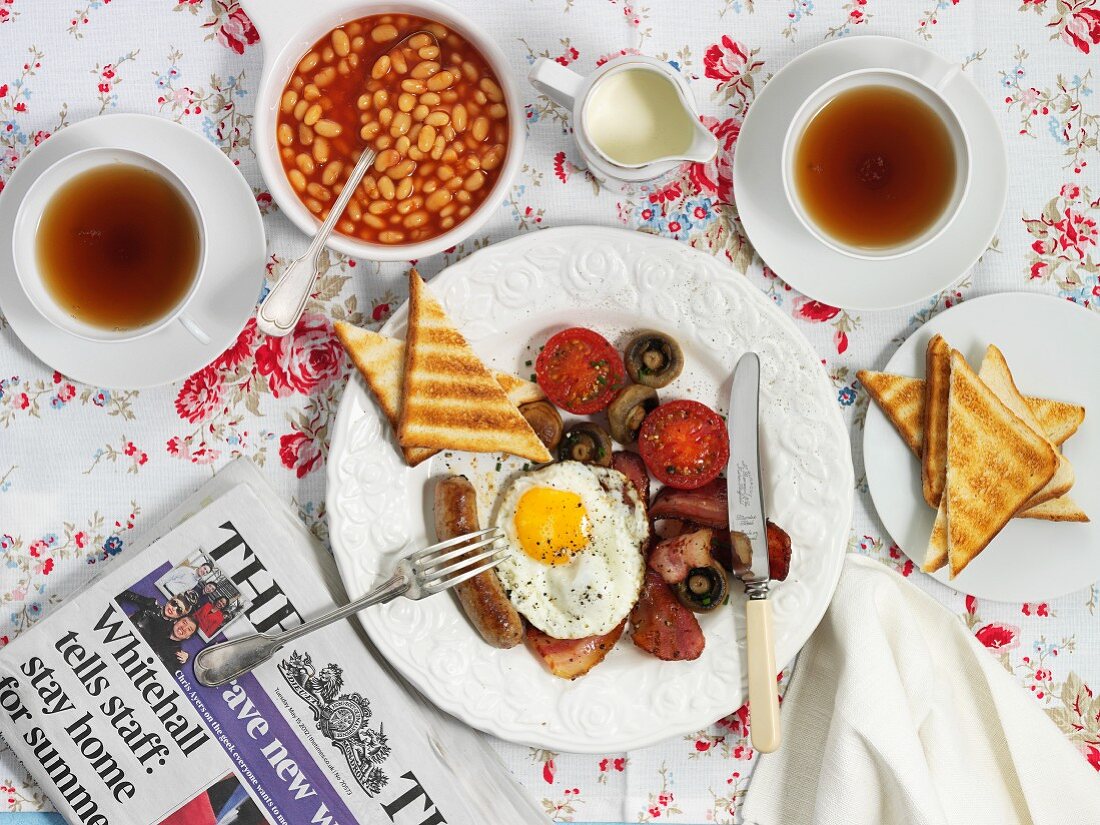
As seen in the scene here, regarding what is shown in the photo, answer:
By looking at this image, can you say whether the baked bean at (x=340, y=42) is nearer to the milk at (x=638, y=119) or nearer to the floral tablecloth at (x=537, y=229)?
the floral tablecloth at (x=537, y=229)

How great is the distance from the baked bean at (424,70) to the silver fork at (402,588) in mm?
939

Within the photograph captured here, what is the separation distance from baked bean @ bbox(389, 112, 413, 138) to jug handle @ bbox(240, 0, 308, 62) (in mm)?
253

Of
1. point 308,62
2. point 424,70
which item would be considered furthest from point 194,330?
point 424,70

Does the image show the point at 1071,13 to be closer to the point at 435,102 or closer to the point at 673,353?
the point at 673,353

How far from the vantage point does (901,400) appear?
6.27 feet

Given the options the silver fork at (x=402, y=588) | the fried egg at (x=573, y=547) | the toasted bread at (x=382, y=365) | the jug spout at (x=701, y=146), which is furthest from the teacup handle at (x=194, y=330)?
the jug spout at (x=701, y=146)

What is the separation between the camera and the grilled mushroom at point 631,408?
189cm

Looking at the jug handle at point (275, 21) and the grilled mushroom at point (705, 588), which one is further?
the grilled mushroom at point (705, 588)

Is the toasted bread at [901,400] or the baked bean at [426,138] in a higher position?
the baked bean at [426,138]

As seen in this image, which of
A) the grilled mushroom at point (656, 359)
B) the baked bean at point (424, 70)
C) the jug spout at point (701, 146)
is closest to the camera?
the jug spout at point (701, 146)

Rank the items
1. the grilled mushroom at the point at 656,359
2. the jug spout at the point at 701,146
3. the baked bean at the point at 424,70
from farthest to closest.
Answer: the grilled mushroom at the point at 656,359 < the baked bean at the point at 424,70 < the jug spout at the point at 701,146

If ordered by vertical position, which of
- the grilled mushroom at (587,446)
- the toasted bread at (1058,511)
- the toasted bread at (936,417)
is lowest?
the toasted bread at (1058,511)

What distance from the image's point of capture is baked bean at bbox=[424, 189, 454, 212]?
180cm

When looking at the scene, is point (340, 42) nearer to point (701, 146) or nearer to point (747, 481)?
point (701, 146)
